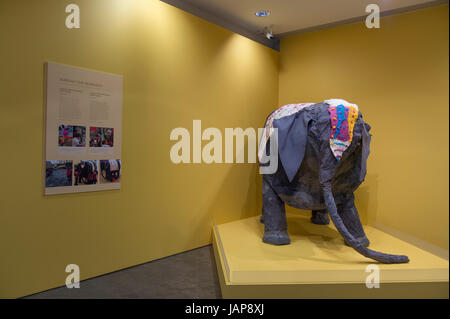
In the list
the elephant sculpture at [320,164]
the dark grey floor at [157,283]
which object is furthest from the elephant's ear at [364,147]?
the dark grey floor at [157,283]

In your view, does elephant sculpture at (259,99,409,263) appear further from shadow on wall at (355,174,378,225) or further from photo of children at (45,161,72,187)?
photo of children at (45,161,72,187)

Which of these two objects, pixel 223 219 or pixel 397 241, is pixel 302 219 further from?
pixel 397 241

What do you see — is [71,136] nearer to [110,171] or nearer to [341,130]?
[110,171]

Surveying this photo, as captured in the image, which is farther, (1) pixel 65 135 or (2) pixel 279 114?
(2) pixel 279 114

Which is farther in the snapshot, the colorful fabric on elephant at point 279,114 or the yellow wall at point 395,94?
the colorful fabric on elephant at point 279,114

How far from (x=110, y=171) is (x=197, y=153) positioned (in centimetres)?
90

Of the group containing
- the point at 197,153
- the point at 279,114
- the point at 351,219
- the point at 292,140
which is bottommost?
the point at 351,219

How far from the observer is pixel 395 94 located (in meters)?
2.28

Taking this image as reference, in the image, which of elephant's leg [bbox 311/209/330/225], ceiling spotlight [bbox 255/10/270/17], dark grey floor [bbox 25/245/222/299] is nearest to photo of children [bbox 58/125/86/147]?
dark grey floor [bbox 25/245/222/299]

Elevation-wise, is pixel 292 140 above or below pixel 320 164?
above

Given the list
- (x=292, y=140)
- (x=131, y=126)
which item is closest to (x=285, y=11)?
(x=292, y=140)

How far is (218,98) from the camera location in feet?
11.3

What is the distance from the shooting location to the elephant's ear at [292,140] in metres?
2.53

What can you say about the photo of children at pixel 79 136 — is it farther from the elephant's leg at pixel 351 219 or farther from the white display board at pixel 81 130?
the elephant's leg at pixel 351 219
